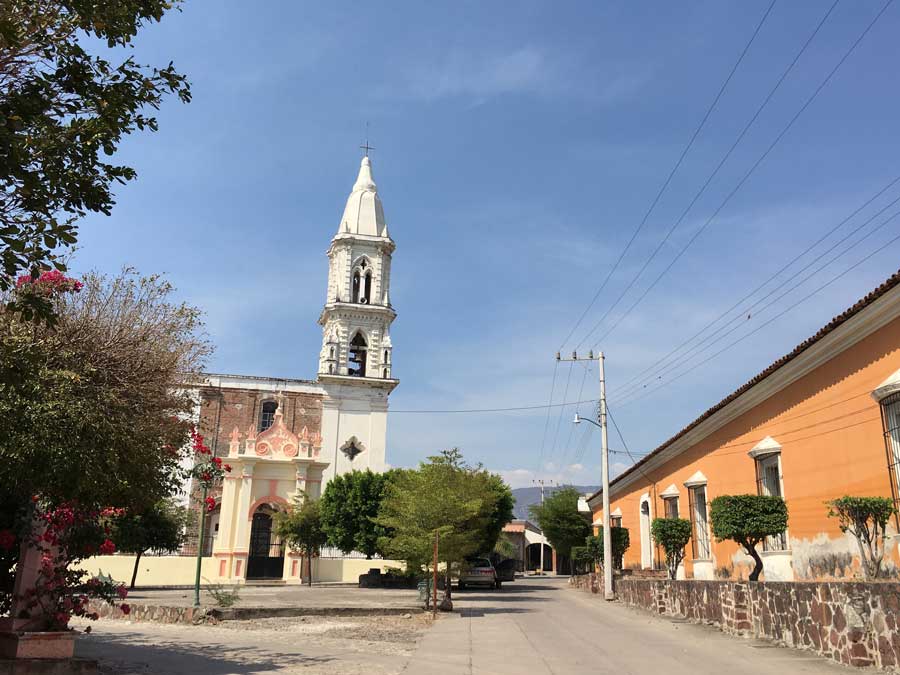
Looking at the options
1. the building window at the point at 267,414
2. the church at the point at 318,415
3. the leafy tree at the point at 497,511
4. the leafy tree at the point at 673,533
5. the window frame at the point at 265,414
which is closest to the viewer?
the leafy tree at the point at 673,533

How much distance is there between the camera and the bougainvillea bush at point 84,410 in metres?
7.79

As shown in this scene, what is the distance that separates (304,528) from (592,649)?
2392 cm

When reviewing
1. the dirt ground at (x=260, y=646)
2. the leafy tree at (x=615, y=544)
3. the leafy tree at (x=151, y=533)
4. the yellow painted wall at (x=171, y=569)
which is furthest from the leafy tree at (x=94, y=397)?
the yellow painted wall at (x=171, y=569)

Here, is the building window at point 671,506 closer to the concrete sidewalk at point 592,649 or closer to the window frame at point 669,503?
the window frame at point 669,503

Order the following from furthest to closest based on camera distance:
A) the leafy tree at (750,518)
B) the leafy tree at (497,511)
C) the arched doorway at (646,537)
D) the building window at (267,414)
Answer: the building window at (267,414) → the leafy tree at (497,511) → the arched doorway at (646,537) → the leafy tree at (750,518)

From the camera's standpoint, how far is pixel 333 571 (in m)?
37.9

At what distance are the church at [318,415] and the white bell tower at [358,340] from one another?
6cm

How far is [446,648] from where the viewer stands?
13008 mm

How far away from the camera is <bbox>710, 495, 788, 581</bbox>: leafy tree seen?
14141mm

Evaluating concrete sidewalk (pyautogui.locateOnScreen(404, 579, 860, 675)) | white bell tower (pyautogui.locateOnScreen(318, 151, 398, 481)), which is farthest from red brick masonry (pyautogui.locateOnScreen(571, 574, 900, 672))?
white bell tower (pyautogui.locateOnScreen(318, 151, 398, 481))

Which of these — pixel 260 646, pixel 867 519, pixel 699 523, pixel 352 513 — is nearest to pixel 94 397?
pixel 260 646

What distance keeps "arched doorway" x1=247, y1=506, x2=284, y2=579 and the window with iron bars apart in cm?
3016

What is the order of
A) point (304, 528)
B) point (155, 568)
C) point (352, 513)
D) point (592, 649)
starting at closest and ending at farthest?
point (592, 649) → point (304, 528) → point (155, 568) → point (352, 513)

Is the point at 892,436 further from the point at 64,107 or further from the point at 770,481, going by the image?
the point at 64,107
